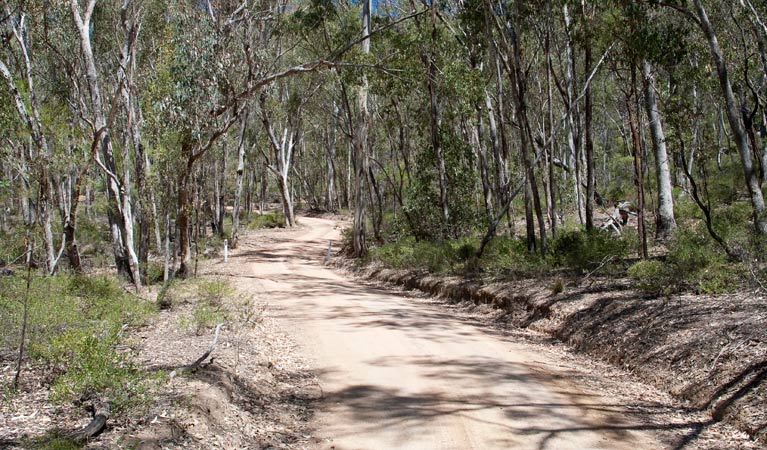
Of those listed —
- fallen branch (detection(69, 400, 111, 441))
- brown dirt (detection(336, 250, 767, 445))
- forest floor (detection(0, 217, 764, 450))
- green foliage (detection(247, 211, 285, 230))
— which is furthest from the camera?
green foliage (detection(247, 211, 285, 230))

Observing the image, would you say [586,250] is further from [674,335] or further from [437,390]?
[437,390]

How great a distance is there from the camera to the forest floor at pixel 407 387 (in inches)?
236

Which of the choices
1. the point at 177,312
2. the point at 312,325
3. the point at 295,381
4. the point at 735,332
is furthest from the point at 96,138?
the point at 735,332

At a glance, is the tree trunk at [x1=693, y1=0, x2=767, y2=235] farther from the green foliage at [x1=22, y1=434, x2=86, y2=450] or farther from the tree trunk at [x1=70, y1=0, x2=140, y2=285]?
the tree trunk at [x1=70, y1=0, x2=140, y2=285]

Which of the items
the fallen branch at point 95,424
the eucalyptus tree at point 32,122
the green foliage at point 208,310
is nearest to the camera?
the fallen branch at point 95,424

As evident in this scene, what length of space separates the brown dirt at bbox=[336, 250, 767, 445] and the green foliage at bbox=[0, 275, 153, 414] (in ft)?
19.1

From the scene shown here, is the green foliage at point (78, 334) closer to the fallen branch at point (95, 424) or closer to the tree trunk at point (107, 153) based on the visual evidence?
the fallen branch at point (95, 424)

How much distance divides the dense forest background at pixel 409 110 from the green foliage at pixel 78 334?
41.4 inches

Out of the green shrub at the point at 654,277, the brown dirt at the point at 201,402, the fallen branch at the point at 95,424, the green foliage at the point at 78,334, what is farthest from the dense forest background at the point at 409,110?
the fallen branch at the point at 95,424

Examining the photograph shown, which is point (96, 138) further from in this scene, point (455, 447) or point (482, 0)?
point (455, 447)

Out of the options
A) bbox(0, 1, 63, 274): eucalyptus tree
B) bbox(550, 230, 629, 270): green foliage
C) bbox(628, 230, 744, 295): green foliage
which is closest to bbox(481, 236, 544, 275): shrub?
bbox(550, 230, 629, 270): green foliage

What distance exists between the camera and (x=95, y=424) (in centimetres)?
502

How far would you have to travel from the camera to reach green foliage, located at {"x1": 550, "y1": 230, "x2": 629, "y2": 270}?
44.5 ft

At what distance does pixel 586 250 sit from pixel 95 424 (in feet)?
37.6
